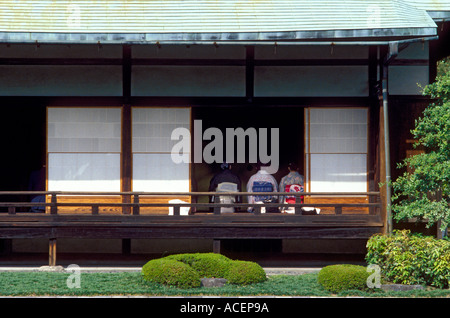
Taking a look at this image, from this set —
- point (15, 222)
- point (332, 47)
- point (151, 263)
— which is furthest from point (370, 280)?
point (15, 222)

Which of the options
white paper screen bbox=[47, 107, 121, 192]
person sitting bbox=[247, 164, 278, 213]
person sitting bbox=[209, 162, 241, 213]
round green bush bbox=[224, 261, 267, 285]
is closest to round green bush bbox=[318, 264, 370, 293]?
round green bush bbox=[224, 261, 267, 285]

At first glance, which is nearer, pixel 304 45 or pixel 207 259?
pixel 207 259

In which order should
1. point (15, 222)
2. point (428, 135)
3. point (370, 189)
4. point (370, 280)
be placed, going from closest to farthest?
point (370, 280) < point (428, 135) < point (15, 222) < point (370, 189)

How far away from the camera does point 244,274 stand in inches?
439

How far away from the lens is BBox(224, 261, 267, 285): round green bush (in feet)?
36.4

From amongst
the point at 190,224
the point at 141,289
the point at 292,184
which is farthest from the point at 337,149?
the point at 141,289

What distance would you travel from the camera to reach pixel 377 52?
46.4ft

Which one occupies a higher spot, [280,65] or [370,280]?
[280,65]

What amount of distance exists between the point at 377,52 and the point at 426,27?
1516 millimetres

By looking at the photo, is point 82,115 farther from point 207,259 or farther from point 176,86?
point 207,259

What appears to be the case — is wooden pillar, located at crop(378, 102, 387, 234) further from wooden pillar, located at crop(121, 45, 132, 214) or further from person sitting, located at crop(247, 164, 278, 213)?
wooden pillar, located at crop(121, 45, 132, 214)

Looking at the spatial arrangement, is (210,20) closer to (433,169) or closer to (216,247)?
(216,247)

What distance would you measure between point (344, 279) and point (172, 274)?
2900mm

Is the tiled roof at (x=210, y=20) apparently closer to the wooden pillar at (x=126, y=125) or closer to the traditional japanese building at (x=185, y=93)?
the traditional japanese building at (x=185, y=93)
